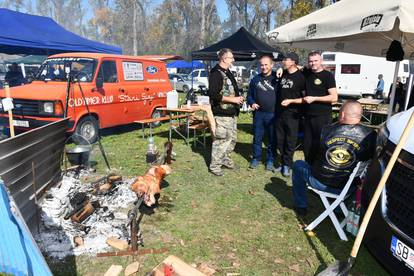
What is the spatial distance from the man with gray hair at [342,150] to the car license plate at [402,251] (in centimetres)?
138

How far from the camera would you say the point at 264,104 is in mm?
6016

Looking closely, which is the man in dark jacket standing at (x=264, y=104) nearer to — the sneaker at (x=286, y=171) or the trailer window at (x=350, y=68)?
the sneaker at (x=286, y=171)

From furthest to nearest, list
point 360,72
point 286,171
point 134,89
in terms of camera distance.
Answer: point 360,72, point 134,89, point 286,171

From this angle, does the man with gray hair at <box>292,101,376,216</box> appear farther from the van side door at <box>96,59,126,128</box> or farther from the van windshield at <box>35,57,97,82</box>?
the van windshield at <box>35,57,97,82</box>

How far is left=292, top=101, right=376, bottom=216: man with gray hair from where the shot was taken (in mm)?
3592

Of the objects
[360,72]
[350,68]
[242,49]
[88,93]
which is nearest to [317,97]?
[88,93]

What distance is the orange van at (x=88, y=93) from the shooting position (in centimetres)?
723

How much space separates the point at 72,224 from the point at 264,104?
12.2ft

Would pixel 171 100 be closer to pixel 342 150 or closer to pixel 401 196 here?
Answer: pixel 342 150

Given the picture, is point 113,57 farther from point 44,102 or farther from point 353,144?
point 353,144

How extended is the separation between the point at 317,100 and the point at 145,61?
5954 millimetres

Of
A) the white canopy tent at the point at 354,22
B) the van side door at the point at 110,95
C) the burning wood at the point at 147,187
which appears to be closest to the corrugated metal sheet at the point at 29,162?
the burning wood at the point at 147,187

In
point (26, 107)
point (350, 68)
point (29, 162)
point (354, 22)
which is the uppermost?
point (354, 22)

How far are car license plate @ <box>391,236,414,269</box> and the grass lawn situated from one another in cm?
105
